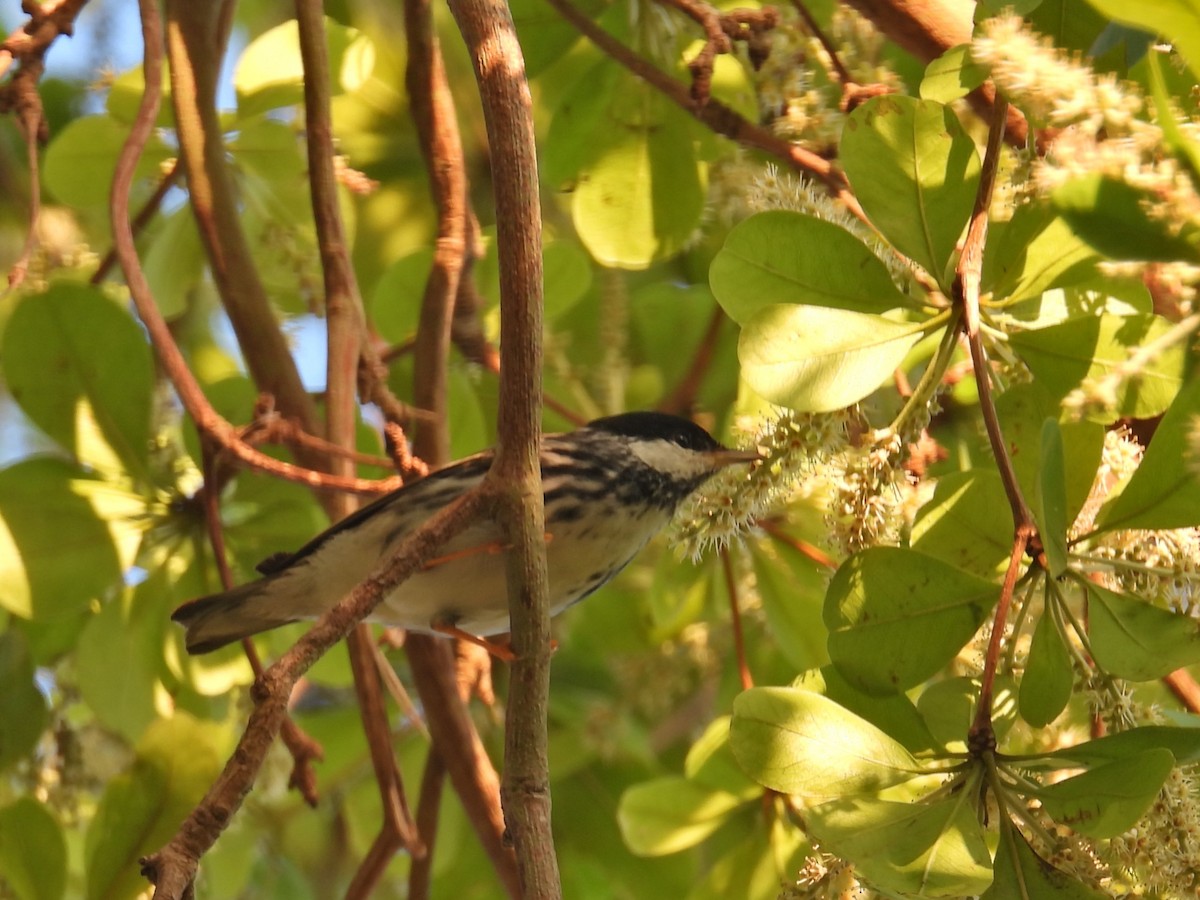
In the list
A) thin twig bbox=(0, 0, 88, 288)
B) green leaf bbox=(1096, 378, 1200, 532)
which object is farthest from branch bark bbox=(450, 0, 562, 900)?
thin twig bbox=(0, 0, 88, 288)

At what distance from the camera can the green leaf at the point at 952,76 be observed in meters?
1.74

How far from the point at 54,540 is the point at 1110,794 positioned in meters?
1.81

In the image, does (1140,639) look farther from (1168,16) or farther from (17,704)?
(17,704)

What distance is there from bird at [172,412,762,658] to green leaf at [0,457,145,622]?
192 millimetres

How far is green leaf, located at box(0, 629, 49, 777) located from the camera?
2436 mm

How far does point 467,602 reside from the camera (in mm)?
2387

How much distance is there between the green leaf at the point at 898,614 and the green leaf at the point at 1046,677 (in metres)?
0.08

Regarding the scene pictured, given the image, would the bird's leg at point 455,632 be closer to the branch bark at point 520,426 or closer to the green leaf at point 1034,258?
the branch bark at point 520,426

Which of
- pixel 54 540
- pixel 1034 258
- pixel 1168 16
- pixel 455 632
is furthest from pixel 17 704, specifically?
pixel 1168 16

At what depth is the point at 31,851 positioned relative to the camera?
80.7 inches

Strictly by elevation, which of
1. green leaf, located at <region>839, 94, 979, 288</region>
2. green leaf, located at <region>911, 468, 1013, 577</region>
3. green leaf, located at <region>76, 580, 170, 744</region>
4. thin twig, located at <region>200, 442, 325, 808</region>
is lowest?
green leaf, located at <region>76, 580, 170, 744</region>

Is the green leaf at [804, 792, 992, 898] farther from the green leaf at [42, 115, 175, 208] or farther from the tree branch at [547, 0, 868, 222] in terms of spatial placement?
the green leaf at [42, 115, 175, 208]

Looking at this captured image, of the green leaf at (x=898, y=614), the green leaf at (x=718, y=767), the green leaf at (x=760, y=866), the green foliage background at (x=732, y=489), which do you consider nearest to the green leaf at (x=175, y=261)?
the green foliage background at (x=732, y=489)

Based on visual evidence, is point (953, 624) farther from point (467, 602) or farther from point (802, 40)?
point (802, 40)
